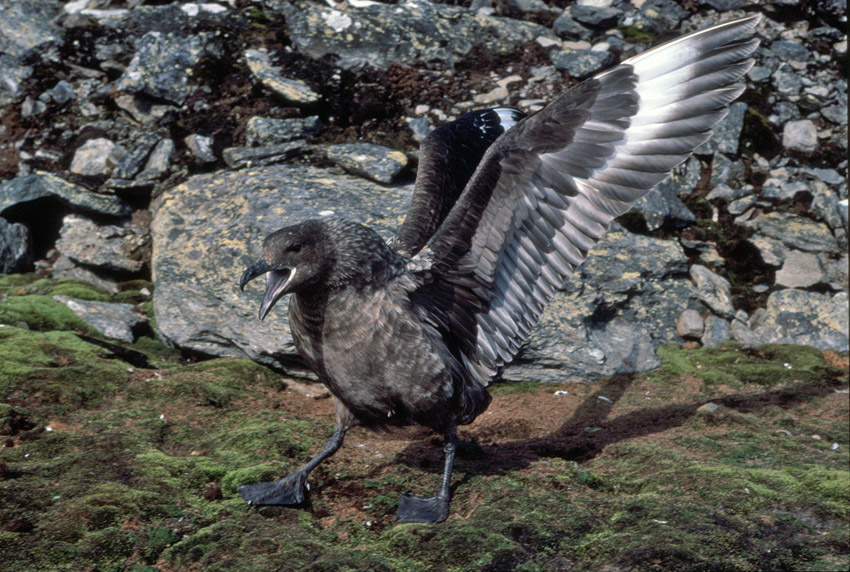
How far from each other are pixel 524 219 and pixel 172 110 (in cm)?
637

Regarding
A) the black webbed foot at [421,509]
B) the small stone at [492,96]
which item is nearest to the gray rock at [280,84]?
the small stone at [492,96]

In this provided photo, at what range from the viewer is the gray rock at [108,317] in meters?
6.91

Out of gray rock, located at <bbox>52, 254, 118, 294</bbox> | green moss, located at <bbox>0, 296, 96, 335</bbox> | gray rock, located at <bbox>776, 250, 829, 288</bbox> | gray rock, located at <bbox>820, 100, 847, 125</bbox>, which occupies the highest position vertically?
gray rock, located at <bbox>820, 100, 847, 125</bbox>

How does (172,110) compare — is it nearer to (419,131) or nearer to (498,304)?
(419,131)

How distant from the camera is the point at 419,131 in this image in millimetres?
9125

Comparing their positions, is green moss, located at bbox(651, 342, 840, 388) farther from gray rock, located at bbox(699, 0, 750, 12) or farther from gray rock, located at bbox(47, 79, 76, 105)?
gray rock, located at bbox(47, 79, 76, 105)

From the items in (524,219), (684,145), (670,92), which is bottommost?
(524,219)

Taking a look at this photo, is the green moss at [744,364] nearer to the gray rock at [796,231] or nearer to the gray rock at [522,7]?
the gray rock at [796,231]

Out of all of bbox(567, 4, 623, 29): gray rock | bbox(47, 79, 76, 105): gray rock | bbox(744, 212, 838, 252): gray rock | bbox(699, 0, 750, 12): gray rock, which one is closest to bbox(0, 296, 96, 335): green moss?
bbox(47, 79, 76, 105): gray rock

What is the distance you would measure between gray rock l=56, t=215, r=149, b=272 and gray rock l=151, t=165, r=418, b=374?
2.05 ft

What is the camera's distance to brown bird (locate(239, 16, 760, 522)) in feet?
13.2

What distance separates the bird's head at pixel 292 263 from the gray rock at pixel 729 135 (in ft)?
22.6

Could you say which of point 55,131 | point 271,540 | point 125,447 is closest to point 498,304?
point 271,540

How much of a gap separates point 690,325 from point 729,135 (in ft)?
10.5
